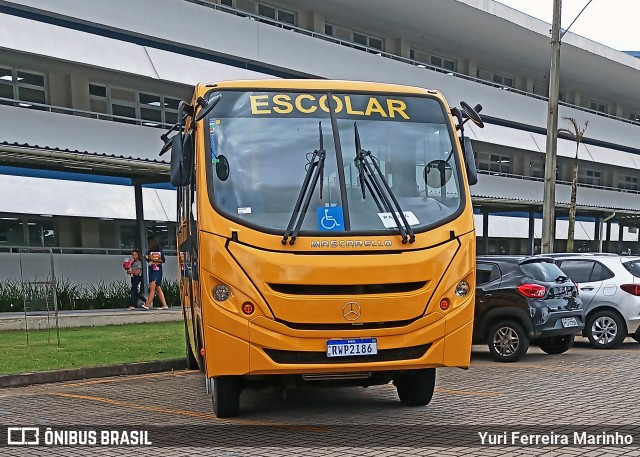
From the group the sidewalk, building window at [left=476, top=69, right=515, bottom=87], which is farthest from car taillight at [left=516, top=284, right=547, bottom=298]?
Answer: building window at [left=476, top=69, right=515, bottom=87]

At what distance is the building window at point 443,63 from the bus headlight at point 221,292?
104ft

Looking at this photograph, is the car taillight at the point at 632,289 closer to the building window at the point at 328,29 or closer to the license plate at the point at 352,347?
the license plate at the point at 352,347

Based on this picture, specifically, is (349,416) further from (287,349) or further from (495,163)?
(495,163)

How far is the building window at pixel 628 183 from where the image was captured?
157 feet

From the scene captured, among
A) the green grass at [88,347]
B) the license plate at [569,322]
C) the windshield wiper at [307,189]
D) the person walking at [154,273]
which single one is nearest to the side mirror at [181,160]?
the windshield wiper at [307,189]

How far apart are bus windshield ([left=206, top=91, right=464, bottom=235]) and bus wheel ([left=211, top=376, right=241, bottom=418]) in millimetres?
1566

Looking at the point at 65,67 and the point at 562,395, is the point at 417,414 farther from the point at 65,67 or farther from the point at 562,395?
the point at 65,67

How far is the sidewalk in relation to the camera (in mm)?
15703

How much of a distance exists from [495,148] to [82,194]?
2255 centimetres

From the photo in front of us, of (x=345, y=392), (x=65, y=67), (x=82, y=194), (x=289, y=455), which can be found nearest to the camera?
(x=289, y=455)

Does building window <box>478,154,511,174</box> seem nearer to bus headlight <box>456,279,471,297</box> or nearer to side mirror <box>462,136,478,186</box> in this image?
side mirror <box>462,136,478,186</box>

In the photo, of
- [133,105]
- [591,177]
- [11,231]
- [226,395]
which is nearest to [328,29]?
[133,105]

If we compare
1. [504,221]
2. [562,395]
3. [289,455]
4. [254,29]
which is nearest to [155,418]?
[289,455]

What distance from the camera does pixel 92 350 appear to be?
12523 millimetres
